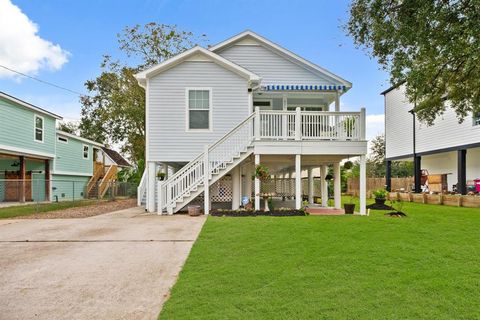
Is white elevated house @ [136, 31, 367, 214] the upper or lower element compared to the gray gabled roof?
lower

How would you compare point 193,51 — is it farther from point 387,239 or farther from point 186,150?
point 387,239

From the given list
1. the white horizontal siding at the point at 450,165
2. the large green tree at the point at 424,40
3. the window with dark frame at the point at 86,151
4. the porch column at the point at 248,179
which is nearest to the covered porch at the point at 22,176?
the window with dark frame at the point at 86,151

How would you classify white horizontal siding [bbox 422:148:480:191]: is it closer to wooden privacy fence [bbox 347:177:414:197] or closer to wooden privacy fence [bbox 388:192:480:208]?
wooden privacy fence [bbox 347:177:414:197]

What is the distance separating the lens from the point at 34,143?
63.9ft

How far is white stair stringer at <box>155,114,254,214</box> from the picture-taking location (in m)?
11.6

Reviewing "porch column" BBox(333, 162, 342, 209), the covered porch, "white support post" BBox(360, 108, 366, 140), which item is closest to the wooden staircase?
the covered porch

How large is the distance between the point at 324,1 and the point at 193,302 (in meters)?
15.5

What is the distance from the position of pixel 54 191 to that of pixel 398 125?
23.8 metres

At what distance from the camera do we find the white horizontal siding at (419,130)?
18.0m

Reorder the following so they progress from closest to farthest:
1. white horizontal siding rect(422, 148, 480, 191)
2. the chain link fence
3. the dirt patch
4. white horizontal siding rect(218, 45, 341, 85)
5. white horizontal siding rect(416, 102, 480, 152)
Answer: the dirt patch
white horizontal siding rect(218, 45, 341, 85)
white horizontal siding rect(416, 102, 480, 152)
the chain link fence
white horizontal siding rect(422, 148, 480, 191)

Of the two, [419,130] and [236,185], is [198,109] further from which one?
[419,130]

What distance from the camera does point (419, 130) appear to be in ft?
73.5

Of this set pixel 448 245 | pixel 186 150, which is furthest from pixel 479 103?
pixel 186 150

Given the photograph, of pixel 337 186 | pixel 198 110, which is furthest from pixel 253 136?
pixel 337 186
